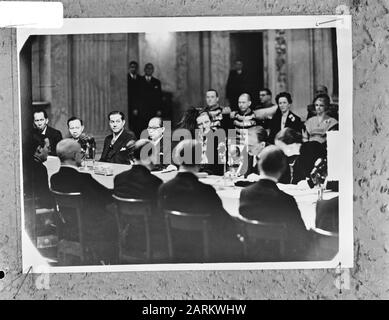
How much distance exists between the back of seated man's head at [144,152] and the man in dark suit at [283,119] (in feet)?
0.63

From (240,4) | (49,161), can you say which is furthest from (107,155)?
(240,4)

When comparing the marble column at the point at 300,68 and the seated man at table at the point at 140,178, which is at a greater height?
the marble column at the point at 300,68

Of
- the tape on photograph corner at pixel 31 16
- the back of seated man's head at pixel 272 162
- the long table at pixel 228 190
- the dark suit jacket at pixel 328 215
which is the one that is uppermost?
the tape on photograph corner at pixel 31 16

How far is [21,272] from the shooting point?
75cm

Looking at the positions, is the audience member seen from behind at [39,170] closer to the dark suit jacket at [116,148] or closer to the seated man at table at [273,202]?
the dark suit jacket at [116,148]

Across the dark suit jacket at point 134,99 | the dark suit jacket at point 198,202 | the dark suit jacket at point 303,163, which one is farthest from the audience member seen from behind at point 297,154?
the dark suit jacket at point 134,99

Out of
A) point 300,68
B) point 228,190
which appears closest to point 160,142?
point 228,190

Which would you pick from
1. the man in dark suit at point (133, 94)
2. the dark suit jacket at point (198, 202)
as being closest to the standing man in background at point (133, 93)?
the man in dark suit at point (133, 94)

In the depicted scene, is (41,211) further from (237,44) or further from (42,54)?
(237,44)

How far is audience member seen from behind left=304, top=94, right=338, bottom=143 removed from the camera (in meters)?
0.74

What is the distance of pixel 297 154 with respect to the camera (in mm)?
746

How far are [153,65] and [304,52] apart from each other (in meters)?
0.24

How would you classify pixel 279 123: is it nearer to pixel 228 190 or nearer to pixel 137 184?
pixel 228 190

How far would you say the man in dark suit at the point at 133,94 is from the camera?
74 cm
